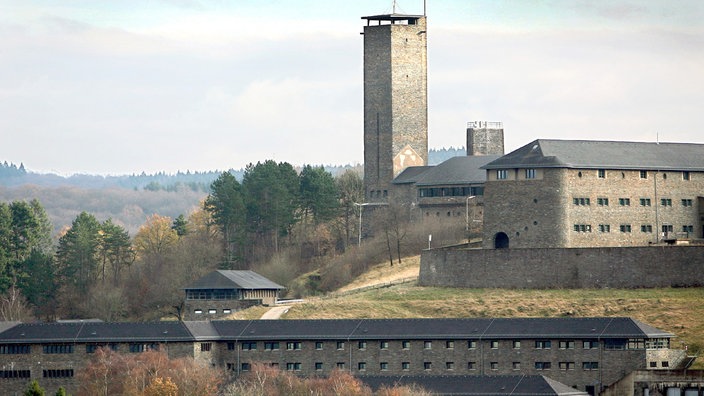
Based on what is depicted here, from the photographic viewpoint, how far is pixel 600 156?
124m

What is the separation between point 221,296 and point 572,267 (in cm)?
2490

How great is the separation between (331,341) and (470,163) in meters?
40.2

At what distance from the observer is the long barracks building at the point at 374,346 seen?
10231 cm

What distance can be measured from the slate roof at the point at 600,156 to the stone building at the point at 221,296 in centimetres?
1822

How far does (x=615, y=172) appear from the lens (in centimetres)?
12269

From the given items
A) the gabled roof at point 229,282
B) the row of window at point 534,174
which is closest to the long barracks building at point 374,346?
the gabled roof at point 229,282

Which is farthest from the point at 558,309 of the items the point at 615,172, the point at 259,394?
the point at 259,394

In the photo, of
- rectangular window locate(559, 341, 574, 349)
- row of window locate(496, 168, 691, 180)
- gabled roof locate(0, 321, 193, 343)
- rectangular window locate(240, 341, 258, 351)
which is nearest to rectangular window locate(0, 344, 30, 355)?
gabled roof locate(0, 321, 193, 343)

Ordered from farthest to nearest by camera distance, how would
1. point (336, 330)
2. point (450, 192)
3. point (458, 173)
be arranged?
point (458, 173)
point (450, 192)
point (336, 330)

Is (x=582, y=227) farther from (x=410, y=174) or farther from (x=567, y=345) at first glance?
(x=410, y=174)

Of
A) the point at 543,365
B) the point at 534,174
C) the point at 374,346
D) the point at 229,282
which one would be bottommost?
the point at 543,365

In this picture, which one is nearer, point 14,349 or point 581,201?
point 14,349

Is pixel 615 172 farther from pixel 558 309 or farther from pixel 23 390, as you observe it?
pixel 23 390

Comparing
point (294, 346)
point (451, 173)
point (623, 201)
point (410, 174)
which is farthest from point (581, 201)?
point (410, 174)
